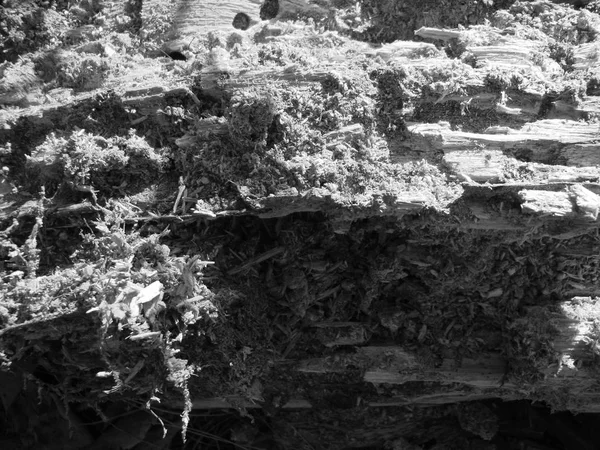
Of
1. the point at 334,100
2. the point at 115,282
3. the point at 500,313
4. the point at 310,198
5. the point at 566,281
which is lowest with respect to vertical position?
the point at 500,313

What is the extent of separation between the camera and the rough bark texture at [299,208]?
187cm

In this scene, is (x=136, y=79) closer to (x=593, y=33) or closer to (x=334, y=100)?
(x=334, y=100)

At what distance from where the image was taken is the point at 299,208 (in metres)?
1.87

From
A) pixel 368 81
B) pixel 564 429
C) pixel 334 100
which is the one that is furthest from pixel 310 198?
pixel 564 429

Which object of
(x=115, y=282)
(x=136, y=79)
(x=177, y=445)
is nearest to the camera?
(x=115, y=282)

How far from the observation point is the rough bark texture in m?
1.87

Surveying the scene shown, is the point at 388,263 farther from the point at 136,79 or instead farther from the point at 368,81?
the point at 136,79

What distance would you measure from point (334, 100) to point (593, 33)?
3.69 ft

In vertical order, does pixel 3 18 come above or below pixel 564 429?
above

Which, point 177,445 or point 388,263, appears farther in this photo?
point 177,445

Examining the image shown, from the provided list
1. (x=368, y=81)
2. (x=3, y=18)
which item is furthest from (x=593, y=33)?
(x=3, y=18)

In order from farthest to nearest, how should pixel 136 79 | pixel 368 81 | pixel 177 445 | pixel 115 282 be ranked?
pixel 177 445 → pixel 136 79 → pixel 368 81 → pixel 115 282

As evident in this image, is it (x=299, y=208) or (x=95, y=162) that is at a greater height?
(x=95, y=162)

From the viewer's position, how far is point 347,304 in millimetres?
2146
